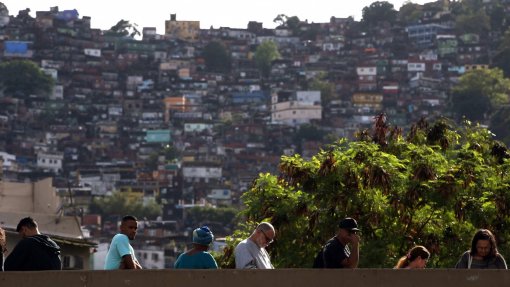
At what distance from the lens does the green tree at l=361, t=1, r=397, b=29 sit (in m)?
183

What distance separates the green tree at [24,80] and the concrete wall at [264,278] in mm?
145174

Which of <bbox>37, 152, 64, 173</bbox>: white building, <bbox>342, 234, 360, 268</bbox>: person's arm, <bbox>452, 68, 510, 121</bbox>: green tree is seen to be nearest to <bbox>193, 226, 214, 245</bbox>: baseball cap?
<bbox>342, 234, 360, 268</bbox>: person's arm

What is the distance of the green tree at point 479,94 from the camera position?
147500 millimetres

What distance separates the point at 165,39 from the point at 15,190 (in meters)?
128

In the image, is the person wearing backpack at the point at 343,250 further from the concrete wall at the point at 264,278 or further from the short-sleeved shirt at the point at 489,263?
the concrete wall at the point at 264,278

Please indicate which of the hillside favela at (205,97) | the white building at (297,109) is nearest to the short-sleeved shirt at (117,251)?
the hillside favela at (205,97)

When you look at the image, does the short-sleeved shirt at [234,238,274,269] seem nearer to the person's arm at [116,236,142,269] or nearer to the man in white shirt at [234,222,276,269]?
the man in white shirt at [234,222,276,269]

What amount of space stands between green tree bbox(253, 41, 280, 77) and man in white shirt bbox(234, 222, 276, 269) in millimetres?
158496

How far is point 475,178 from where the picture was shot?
24453mm

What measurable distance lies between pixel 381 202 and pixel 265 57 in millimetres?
150120

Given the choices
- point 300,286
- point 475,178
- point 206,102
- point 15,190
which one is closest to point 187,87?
point 206,102

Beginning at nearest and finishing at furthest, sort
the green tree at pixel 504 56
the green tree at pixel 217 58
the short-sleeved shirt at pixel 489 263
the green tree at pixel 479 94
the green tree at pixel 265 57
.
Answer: the short-sleeved shirt at pixel 489 263, the green tree at pixel 479 94, the green tree at pixel 504 56, the green tree at pixel 265 57, the green tree at pixel 217 58

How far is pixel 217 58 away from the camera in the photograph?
17575 centimetres

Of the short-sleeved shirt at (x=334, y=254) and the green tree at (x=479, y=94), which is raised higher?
the short-sleeved shirt at (x=334, y=254)
